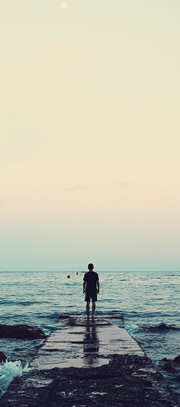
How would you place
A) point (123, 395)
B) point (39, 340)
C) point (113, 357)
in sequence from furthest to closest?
point (39, 340), point (113, 357), point (123, 395)

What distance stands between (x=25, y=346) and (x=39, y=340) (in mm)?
1014

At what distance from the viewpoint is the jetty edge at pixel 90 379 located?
5.19m

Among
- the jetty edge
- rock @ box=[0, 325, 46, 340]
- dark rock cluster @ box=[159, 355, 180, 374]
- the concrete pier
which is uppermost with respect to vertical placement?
the jetty edge

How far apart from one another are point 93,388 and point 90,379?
21.7 inches

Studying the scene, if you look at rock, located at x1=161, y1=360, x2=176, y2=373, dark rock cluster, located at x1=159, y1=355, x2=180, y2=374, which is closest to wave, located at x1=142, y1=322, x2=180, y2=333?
dark rock cluster, located at x1=159, y1=355, x2=180, y2=374

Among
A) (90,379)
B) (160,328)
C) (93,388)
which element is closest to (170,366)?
(90,379)

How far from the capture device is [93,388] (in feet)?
19.0

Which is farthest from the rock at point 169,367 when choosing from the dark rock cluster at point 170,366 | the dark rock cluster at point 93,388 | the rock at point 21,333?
the rock at point 21,333

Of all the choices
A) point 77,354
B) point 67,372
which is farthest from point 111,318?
point 67,372

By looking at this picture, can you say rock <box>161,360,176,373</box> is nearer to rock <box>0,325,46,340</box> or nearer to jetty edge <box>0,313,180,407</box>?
jetty edge <box>0,313,180,407</box>

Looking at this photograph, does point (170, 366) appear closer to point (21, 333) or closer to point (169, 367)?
point (169, 367)

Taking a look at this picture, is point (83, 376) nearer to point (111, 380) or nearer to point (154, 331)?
point (111, 380)

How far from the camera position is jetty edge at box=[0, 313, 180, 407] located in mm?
5191

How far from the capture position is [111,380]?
20.4 ft
